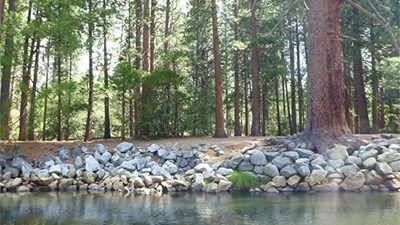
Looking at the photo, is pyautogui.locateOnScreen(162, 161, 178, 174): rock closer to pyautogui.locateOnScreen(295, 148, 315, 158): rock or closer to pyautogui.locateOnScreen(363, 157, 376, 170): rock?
pyautogui.locateOnScreen(295, 148, 315, 158): rock

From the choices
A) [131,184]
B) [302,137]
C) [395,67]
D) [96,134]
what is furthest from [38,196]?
[96,134]

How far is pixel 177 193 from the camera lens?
10227 mm

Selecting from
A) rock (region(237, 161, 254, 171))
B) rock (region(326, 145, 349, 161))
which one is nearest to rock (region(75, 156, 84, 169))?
rock (region(237, 161, 254, 171))

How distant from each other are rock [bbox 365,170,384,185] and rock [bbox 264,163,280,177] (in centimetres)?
216

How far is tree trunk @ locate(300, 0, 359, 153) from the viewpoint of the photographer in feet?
35.3

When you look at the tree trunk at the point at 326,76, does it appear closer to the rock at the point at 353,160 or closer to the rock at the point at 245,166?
the rock at the point at 353,160

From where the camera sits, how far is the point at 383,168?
9.41 m

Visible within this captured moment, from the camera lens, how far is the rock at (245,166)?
35.0 feet

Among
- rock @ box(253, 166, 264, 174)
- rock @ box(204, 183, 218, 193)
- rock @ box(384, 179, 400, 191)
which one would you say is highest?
rock @ box(253, 166, 264, 174)

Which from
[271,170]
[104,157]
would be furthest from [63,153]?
[271,170]

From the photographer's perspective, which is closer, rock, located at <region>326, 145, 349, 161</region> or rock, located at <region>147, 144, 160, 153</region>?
rock, located at <region>326, 145, 349, 161</region>

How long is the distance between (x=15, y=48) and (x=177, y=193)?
8.25 metres

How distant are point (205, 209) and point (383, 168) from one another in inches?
185

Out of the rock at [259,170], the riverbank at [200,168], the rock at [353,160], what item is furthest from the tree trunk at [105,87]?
the rock at [353,160]
